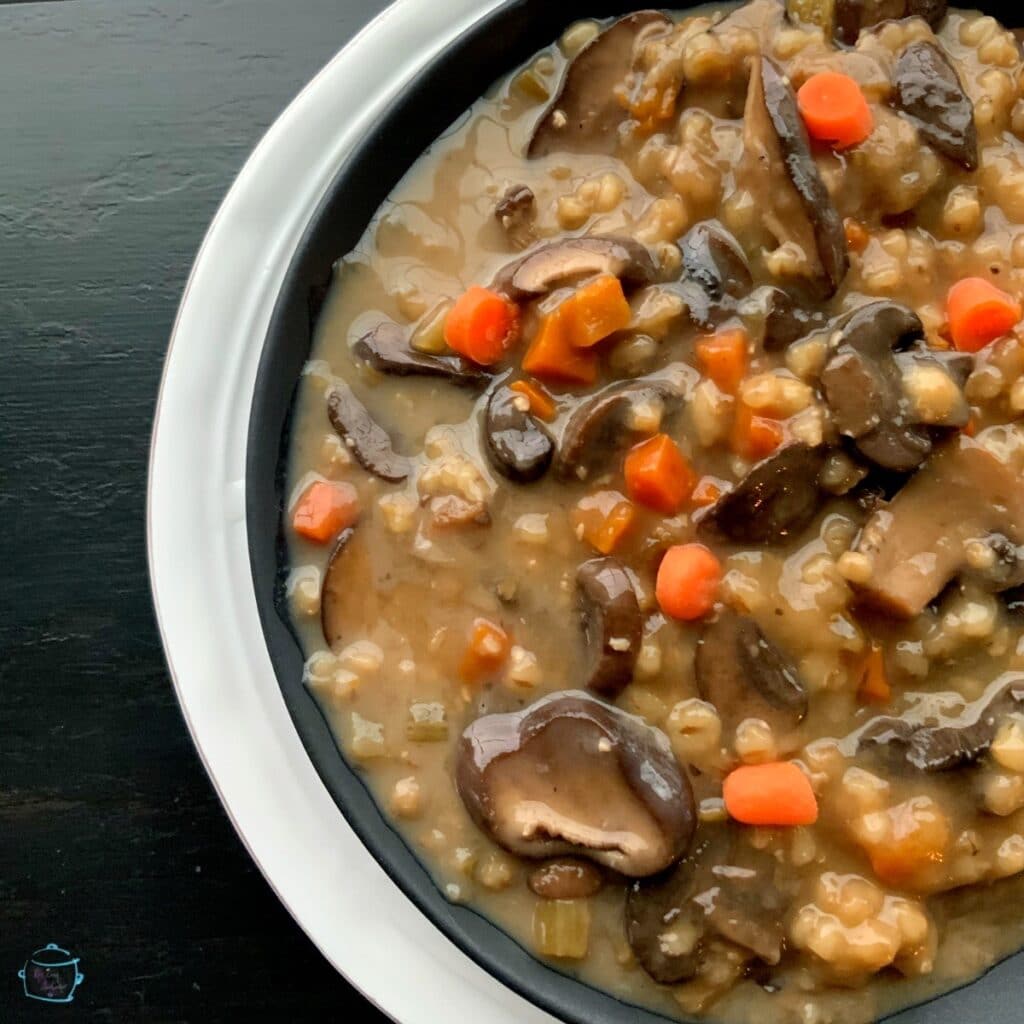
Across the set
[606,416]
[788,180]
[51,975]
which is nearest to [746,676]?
[606,416]

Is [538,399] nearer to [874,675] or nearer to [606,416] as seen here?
[606,416]

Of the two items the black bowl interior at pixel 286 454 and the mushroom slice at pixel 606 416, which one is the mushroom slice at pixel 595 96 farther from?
the mushroom slice at pixel 606 416

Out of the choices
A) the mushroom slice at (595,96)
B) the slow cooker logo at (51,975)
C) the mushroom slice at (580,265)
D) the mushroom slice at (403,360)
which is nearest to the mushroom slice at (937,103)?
the mushroom slice at (595,96)

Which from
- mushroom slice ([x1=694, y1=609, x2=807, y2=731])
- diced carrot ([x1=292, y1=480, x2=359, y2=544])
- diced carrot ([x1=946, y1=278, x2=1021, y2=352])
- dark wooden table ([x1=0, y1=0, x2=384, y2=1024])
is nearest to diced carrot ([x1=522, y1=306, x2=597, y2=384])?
diced carrot ([x1=292, y1=480, x2=359, y2=544])

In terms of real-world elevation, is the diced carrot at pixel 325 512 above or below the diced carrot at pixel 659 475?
below

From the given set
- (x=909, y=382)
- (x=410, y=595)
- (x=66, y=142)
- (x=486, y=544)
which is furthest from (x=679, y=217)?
(x=66, y=142)

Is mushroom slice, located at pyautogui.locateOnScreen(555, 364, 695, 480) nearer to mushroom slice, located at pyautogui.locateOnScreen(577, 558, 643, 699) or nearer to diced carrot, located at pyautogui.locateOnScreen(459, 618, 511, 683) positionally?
mushroom slice, located at pyautogui.locateOnScreen(577, 558, 643, 699)
